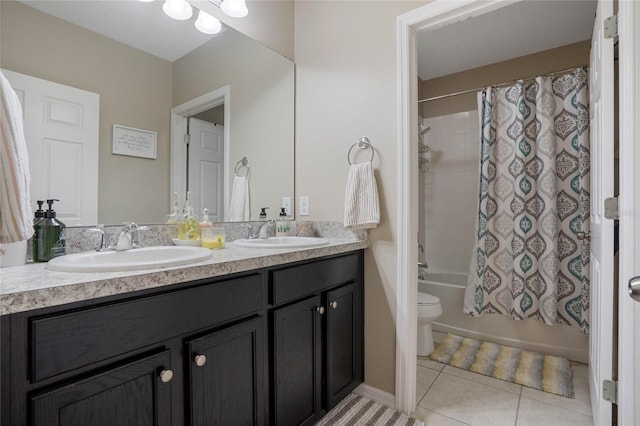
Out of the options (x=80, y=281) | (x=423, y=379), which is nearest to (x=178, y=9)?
(x=80, y=281)

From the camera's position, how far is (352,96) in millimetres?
1807

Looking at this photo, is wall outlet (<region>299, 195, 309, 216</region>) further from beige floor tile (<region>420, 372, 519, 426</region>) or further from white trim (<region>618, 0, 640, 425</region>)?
white trim (<region>618, 0, 640, 425</region>)

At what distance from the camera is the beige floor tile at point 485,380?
5.96 ft

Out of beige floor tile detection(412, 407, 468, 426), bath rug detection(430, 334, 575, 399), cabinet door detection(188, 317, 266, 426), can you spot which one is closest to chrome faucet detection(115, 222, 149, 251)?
cabinet door detection(188, 317, 266, 426)

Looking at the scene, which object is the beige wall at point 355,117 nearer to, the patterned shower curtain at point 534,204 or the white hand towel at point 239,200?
the white hand towel at point 239,200

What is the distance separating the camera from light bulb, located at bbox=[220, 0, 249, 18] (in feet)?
5.44

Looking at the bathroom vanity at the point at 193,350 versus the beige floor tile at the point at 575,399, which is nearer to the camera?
the bathroom vanity at the point at 193,350

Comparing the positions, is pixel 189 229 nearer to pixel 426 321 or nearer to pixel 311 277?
pixel 311 277

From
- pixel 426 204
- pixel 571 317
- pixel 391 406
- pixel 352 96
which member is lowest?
pixel 391 406

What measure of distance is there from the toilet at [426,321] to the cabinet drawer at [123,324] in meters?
1.51

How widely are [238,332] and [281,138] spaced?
4.26 ft

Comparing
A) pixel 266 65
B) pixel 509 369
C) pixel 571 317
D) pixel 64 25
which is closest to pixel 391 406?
pixel 509 369

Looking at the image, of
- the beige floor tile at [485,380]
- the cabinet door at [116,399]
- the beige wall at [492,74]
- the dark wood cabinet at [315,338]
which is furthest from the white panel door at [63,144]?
the beige wall at [492,74]

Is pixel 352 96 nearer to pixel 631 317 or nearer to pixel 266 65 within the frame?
pixel 266 65
